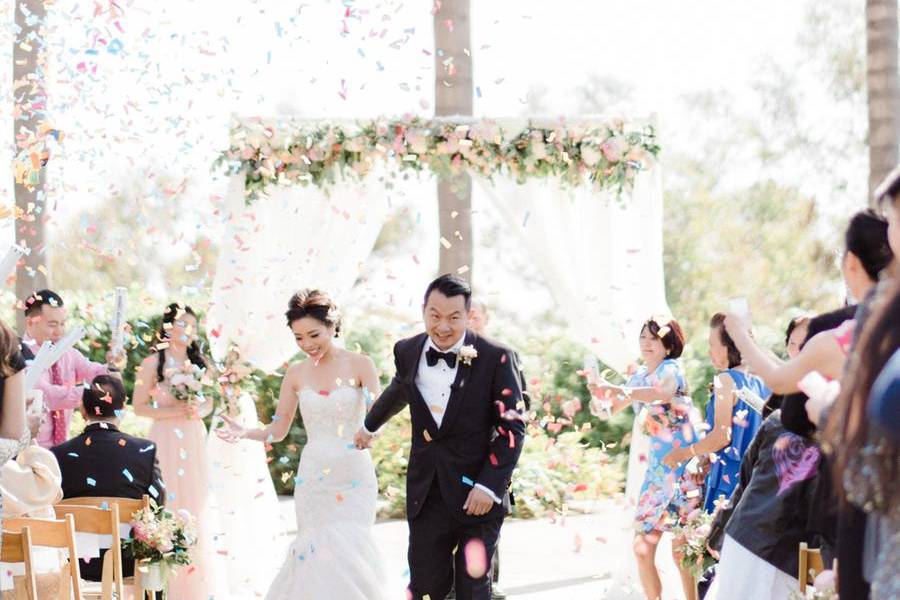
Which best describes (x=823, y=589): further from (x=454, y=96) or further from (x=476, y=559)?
(x=454, y=96)

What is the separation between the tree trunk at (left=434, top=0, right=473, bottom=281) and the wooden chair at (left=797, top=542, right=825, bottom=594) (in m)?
6.25

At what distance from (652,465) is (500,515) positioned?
168cm

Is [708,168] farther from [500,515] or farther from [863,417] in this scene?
[863,417]

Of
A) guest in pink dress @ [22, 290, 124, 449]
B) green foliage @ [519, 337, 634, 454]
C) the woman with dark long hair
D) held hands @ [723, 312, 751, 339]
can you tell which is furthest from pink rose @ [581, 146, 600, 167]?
green foliage @ [519, 337, 634, 454]

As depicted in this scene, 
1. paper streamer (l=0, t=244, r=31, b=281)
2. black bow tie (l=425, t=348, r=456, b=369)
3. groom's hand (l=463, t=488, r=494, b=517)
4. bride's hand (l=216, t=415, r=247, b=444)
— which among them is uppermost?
paper streamer (l=0, t=244, r=31, b=281)

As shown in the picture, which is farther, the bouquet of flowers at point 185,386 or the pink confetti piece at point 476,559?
the bouquet of flowers at point 185,386

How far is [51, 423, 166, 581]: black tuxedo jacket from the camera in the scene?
6703mm

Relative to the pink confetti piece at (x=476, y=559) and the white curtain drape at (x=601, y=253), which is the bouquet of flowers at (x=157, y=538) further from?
the white curtain drape at (x=601, y=253)

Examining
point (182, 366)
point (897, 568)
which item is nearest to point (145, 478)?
point (182, 366)

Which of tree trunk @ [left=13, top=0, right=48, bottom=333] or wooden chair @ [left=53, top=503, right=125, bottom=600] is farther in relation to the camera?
tree trunk @ [left=13, top=0, right=48, bottom=333]

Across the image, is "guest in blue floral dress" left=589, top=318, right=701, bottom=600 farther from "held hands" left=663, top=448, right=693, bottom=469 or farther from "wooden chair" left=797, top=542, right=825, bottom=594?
"wooden chair" left=797, top=542, right=825, bottom=594

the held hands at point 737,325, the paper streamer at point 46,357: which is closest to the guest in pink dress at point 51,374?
the paper streamer at point 46,357

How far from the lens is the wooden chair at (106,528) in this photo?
6.06 m

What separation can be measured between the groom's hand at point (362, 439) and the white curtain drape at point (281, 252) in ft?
6.73
